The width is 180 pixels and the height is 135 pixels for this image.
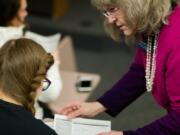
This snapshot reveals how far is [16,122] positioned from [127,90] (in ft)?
2.35

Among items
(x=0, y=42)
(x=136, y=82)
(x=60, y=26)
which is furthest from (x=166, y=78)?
(x=60, y=26)

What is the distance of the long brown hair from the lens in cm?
180

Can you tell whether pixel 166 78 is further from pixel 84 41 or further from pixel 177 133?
pixel 84 41

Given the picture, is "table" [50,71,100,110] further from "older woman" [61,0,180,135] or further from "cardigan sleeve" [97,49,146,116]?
"older woman" [61,0,180,135]

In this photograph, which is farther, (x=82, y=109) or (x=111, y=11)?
(x=82, y=109)

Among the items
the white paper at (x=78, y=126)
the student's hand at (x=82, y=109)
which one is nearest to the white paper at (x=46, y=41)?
the student's hand at (x=82, y=109)

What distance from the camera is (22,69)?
5.97ft

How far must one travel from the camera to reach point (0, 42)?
2568 mm

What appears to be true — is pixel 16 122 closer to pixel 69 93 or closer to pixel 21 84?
pixel 21 84

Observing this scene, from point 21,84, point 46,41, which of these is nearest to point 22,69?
point 21,84

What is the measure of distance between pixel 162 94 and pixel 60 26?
361 cm

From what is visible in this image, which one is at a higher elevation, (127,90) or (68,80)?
(127,90)

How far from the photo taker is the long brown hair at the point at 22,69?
1.80 metres

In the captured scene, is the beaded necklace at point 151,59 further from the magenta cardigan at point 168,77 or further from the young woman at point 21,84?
the young woman at point 21,84
